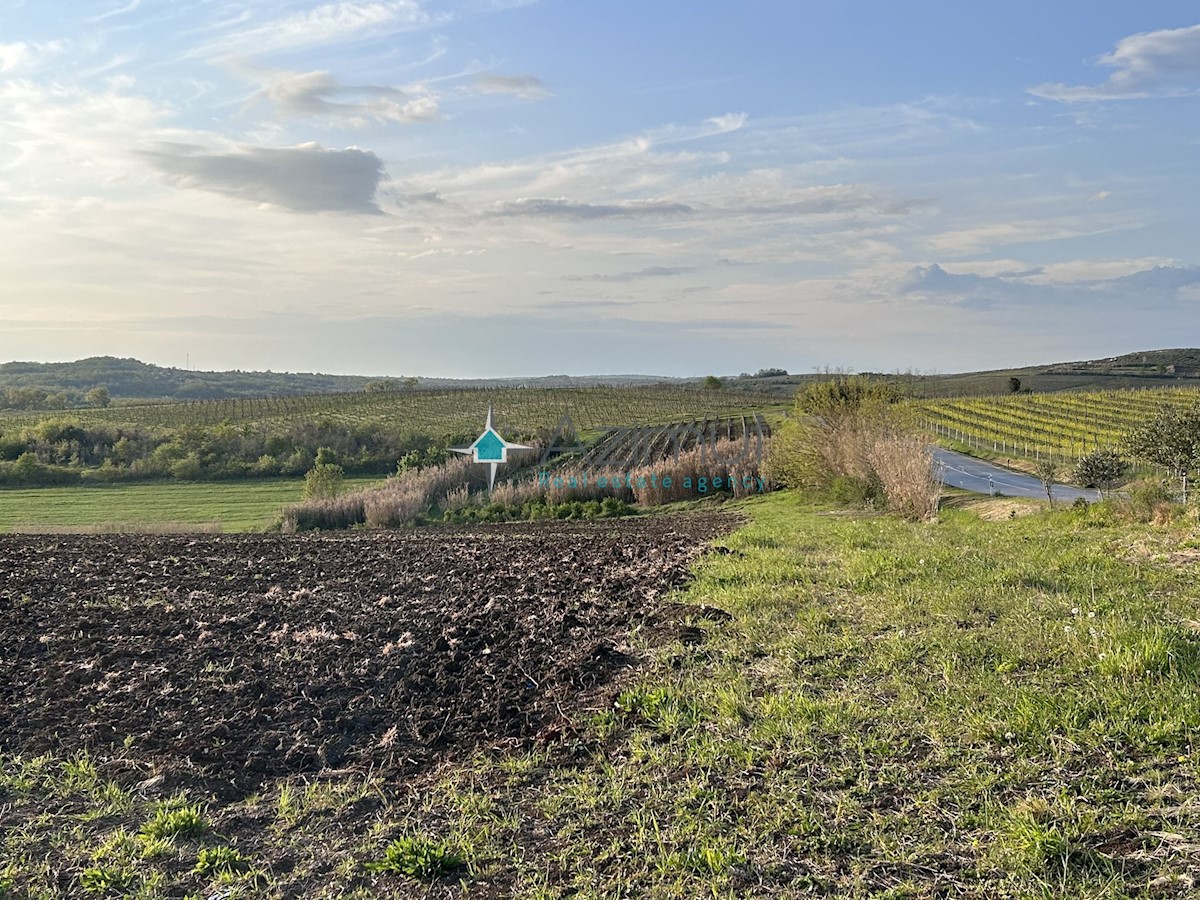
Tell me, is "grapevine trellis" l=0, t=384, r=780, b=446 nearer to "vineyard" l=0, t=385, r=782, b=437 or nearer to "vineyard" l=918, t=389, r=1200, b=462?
"vineyard" l=0, t=385, r=782, b=437

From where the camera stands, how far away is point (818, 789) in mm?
4926

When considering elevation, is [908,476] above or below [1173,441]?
below

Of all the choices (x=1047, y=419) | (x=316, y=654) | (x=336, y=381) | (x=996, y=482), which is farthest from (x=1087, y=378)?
(x=336, y=381)

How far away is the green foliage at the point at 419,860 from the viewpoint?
4590mm

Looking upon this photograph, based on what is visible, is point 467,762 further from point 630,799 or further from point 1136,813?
point 1136,813

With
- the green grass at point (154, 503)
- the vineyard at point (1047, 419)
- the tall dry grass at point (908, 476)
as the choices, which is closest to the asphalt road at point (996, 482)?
the vineyard at point (1047, 419)

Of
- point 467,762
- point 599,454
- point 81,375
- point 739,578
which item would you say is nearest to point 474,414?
point 599,454

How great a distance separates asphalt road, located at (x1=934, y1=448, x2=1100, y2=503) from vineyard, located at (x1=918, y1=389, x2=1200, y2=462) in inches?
216

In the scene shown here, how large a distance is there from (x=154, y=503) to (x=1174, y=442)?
146ft

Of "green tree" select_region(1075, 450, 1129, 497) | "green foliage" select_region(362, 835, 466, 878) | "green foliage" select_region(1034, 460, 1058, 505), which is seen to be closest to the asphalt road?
"green foliage" select_region(1034, 460, 1058, 505)

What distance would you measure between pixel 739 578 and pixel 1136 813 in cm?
679

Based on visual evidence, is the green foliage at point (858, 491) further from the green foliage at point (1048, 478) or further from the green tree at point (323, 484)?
the green tree at point (323, 484)

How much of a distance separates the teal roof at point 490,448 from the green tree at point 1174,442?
1073 inches

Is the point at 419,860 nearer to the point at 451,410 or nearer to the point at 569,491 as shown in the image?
the point at 569,491
